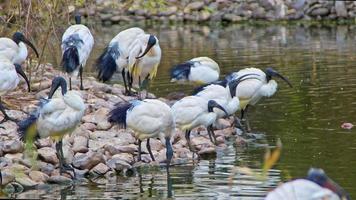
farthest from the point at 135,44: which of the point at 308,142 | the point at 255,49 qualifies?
the point at 255,49

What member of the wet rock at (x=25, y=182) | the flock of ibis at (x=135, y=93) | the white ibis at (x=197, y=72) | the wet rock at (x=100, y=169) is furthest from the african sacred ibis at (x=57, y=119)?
the white ibis at (x=197, y=72)

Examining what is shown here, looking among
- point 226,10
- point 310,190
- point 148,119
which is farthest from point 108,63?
point 226,10

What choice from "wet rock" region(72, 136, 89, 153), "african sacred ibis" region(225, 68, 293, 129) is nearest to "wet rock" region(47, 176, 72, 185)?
"wet rock" region(72, 136, 89, 153)

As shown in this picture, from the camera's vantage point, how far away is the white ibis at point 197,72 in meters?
14.8

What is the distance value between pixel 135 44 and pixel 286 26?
15817mm

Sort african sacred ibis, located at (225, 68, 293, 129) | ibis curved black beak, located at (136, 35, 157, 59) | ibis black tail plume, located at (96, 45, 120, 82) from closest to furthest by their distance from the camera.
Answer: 1. african sacred ibis, located at (225, 68, 293, 129)
2. ibis curved black beak, located at (136, 35, 157, 59)
3. ibis black tail plume, located at (96, 45, 120, 82)

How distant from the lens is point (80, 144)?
11539 mm

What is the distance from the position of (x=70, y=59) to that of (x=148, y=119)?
3.08 meters

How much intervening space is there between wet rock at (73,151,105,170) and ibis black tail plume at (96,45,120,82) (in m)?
3.93

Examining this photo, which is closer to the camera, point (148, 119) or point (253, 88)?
point (148, 119)

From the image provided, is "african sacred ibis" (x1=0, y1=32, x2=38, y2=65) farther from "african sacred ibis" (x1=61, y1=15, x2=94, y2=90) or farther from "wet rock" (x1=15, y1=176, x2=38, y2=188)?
"wet rock" (x1=15, y1=176, x2=38, y2=188)

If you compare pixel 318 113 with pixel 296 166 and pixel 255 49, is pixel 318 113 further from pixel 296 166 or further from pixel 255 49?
pixel 255 49

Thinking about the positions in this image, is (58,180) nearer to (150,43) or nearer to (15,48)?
(15,48)

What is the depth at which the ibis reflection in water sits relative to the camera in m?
14.7
